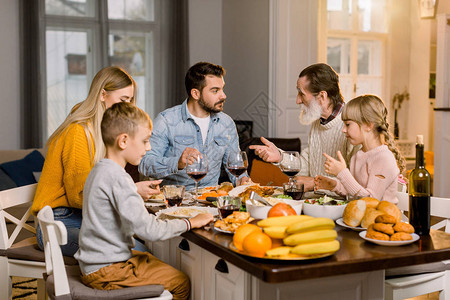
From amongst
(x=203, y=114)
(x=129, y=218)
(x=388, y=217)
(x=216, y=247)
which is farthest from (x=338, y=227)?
(x=203, y=114)

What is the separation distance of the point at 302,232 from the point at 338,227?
0.39 meters

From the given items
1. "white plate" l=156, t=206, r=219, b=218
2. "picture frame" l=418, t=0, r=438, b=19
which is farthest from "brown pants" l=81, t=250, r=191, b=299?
"picture frame" l=418, t=0, r=438, b=19

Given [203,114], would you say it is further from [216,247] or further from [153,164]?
[216,247]

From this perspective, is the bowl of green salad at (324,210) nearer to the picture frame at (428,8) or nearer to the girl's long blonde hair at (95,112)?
the girl's long blonde hair at (95,112)

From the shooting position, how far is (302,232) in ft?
5.09

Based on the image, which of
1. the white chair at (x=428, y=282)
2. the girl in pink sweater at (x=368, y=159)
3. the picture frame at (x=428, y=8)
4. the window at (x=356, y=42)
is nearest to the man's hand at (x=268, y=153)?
the girl in pink sweater at (x=368, y=159)

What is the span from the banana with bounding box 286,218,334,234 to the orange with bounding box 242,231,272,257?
2.9 inches

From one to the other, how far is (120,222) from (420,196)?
1033mm

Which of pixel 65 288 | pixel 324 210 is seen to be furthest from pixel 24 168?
pixel 324 210

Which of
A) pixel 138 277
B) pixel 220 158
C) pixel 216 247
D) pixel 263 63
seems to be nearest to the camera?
pixel 216 247

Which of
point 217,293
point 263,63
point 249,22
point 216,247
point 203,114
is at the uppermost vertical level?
point 249,22

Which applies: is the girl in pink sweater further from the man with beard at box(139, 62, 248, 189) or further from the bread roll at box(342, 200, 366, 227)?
the man with beard at box(139, 62, 248, 189)

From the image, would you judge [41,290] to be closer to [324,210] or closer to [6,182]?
[324,210]

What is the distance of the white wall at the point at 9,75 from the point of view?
6.59m
